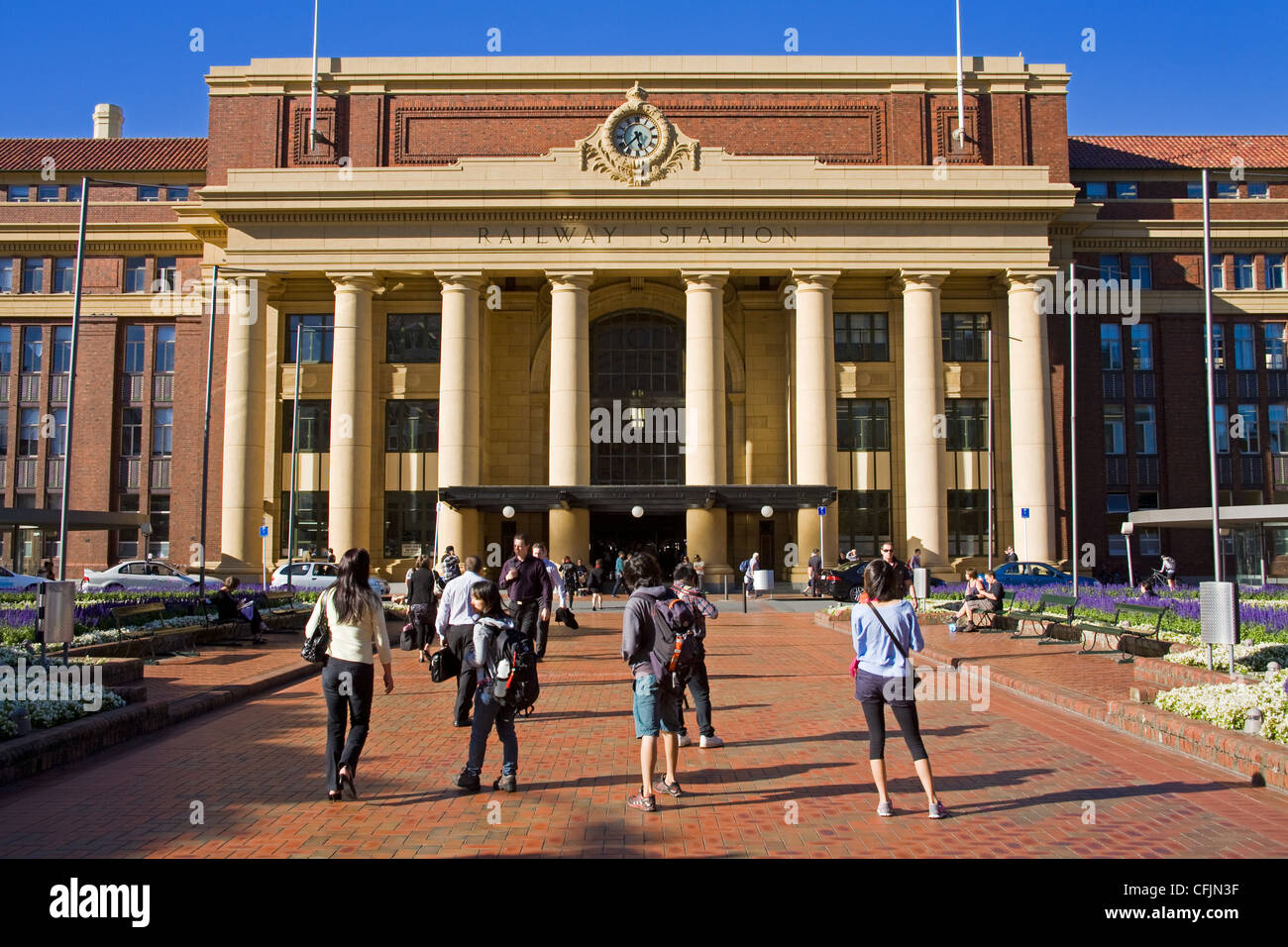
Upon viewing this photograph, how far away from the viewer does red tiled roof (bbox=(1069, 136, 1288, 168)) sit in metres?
51.5

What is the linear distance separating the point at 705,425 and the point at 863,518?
9.34m

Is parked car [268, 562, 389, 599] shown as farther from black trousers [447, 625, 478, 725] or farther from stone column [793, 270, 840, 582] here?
black trousers [447, 625, 478, 725]

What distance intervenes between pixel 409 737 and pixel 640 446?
117 feet

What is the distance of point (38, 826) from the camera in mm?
7422

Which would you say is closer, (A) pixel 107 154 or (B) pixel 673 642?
(B) pixel 673 642

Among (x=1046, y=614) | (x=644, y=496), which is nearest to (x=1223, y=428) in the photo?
(x=644, y=496)

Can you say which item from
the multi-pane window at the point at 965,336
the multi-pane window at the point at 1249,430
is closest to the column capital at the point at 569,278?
the multi-pane window at the point at 965,336

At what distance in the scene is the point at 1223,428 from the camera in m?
47.8

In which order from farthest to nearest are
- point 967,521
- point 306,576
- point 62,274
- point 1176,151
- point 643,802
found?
point 1176,151, point 62,274, point 967,521, point 306,576, point 643,802

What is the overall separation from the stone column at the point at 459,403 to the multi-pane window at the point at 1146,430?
30.1m

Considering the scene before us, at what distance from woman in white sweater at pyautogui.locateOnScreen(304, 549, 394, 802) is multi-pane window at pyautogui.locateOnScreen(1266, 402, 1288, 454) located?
50822 mm

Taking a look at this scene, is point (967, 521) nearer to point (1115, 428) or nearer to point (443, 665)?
point (1115, 428)

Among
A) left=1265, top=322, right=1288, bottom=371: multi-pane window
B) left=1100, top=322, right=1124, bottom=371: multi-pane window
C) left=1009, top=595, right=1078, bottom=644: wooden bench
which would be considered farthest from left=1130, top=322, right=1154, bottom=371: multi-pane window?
left=1009, top=595, right=1078, bottom=644: wooden bench

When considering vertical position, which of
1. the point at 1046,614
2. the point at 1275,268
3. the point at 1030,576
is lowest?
the point at 1046,614
